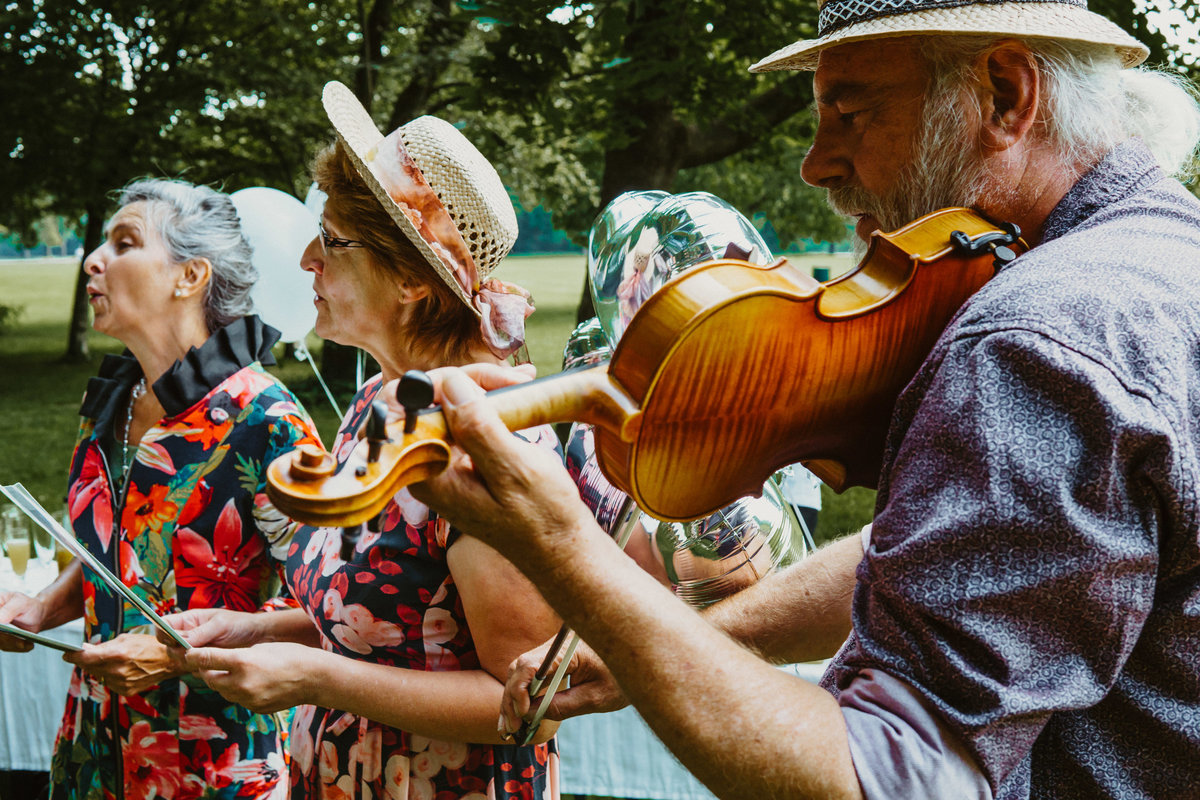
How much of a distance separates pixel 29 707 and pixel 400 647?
2.29m

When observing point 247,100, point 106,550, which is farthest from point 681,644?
point 247,100

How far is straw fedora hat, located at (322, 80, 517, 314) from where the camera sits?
196 centimetres

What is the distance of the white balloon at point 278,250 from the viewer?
10.2ft

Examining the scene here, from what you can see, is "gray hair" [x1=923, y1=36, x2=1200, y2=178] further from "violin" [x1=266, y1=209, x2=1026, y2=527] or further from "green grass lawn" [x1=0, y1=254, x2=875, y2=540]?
"green grass lawn" [x1=0, y1=254, x2=875, y2=540]

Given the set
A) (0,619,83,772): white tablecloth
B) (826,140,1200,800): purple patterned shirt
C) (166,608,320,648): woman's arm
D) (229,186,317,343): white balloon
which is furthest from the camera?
(0,619,83,772): white tablecloth

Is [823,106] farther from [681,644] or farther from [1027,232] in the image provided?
[681,644]

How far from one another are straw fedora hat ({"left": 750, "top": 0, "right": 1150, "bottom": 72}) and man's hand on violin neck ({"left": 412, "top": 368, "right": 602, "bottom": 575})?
0.70 metres

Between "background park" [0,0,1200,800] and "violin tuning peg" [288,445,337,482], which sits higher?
"background park" [0,0,1200,800]

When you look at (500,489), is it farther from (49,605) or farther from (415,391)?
(49,605)

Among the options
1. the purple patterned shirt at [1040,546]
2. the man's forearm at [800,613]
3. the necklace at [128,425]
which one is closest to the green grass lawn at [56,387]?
the man's forearm at [800,613]

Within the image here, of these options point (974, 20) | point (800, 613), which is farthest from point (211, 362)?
point (974, 20)

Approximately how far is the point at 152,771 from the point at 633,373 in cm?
196

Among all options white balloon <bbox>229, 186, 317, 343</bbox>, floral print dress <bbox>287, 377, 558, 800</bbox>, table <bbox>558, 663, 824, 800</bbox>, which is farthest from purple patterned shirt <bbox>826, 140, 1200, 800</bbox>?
white balloon <bbox>229, 186, 317, 343</bbox>

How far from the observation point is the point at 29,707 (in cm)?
337
